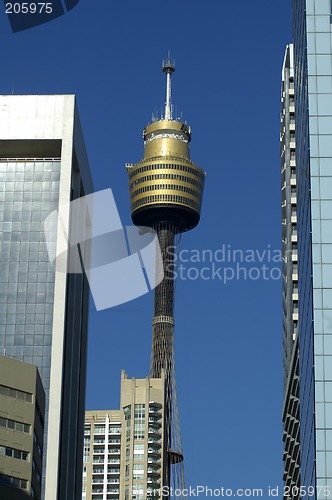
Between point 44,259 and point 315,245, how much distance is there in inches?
2132

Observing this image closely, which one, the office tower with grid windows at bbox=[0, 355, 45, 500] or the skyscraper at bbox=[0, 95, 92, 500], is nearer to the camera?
the office tower with grid windows at bbox=[0, 355, 45, 500]

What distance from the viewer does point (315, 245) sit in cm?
9000

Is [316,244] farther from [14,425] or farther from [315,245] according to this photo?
[14,425]

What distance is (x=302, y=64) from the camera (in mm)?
102625

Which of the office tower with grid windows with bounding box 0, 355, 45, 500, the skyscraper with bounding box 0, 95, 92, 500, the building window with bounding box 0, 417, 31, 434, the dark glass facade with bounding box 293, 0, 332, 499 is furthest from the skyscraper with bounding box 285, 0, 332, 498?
the skyscraper with bounding box 0, 95, 92, 500

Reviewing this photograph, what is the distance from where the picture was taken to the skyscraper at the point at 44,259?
444ft

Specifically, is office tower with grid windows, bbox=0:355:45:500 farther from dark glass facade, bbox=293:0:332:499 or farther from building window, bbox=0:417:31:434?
dark glass facade, bbox=293:0:332:499

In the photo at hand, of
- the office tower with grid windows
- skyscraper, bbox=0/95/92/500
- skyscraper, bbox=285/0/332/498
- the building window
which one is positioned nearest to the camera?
skyscraper, bbox=285/0/332/498

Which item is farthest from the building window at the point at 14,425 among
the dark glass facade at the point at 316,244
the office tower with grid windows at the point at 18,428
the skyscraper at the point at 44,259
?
the skyscraper at the point at 44,259

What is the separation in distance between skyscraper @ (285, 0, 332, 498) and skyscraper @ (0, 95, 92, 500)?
37.4 meters

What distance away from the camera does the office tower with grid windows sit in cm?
8712

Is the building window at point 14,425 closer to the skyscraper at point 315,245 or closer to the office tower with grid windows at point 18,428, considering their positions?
the office tower with grid windows at point 18,428

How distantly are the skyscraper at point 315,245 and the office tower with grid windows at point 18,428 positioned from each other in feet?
55.4

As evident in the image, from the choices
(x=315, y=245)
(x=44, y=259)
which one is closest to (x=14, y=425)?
(x=315, y=245)
